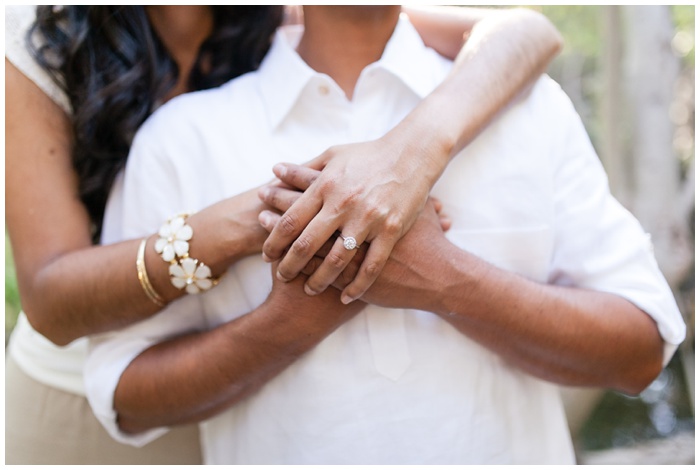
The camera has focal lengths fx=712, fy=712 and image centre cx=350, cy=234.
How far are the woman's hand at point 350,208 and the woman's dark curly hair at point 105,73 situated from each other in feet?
1.91

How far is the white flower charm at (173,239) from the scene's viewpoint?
144 cm

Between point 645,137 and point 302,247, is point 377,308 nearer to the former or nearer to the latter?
point 302,247

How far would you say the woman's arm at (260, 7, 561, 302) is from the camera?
1309 mm

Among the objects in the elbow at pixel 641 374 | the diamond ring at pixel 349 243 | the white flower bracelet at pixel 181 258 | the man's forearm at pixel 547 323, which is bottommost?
the elbow at pixel 641 374

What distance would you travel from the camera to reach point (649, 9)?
124 inches

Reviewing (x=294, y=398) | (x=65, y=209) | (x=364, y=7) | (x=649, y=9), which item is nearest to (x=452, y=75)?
(x=364, y=7)

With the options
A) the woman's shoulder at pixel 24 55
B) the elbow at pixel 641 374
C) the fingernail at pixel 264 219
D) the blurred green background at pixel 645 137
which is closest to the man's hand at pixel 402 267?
the fingernail at pixel 264 219

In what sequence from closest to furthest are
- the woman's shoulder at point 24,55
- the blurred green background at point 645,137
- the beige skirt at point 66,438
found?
1. the woman's shoulder at point 24,55
2. the beige skirt at point 66,438
3. the blurred green background at point 645,137

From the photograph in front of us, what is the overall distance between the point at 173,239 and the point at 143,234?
158 mm

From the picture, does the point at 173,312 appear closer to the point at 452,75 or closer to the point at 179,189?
the point at 179,189

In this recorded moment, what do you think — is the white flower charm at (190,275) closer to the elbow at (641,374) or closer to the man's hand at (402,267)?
the man's hand at (402,267)

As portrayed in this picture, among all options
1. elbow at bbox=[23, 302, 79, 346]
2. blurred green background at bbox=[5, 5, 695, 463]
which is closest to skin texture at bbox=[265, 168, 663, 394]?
elbow at bbox=[23, 302, 79, 346]

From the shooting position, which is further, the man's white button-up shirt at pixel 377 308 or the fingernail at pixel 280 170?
the man's white button-up shirt at pixel 377 308

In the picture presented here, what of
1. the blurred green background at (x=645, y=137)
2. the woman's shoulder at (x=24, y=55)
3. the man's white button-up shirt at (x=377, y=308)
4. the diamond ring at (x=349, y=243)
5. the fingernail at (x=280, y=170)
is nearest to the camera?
the diamond ring at (x=349, y=243)
